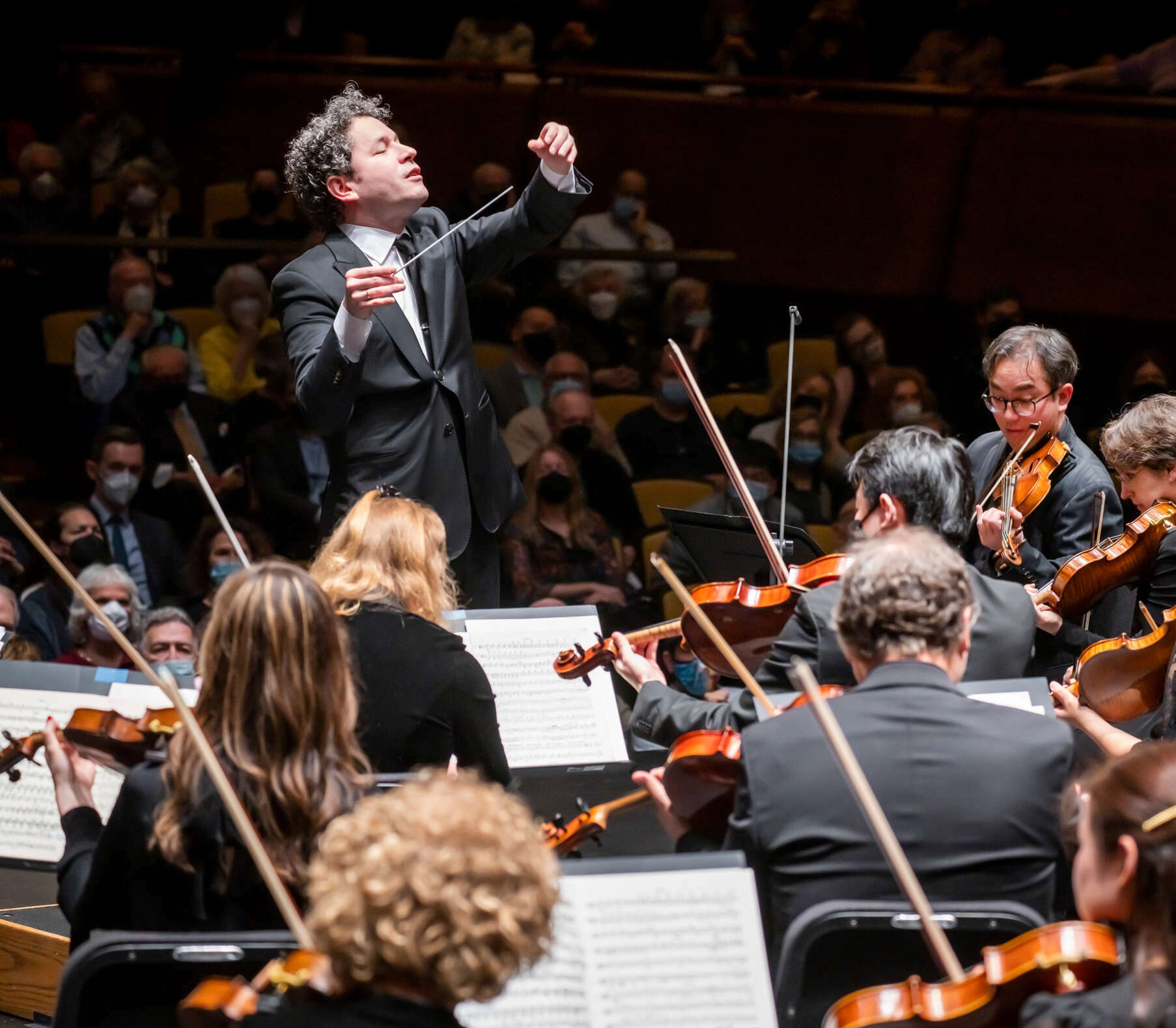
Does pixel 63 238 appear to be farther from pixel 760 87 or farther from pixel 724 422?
pixel 760 87

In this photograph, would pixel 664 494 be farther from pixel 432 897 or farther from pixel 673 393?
pixel 432 897

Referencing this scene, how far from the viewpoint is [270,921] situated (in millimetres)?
1852

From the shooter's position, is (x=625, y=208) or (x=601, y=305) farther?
(x=625, y=208)

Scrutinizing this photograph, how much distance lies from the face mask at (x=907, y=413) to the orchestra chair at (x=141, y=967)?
430 cm

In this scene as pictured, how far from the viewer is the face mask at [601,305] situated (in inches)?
253

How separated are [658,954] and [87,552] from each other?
3.48 metres

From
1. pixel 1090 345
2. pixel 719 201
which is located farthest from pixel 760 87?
pixel 1090 345

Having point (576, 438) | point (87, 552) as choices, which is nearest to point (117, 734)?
point (87, 552)

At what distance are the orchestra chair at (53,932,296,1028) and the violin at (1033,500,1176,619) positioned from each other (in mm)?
1797

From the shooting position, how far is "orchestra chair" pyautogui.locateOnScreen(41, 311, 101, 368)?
6.18m

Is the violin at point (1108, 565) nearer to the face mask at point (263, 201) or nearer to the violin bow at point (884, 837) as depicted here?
the violin bow at point (884, 837)

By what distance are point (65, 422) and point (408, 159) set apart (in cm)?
326

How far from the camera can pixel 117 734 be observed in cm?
209

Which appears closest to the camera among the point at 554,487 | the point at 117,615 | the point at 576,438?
the point at 117,615
